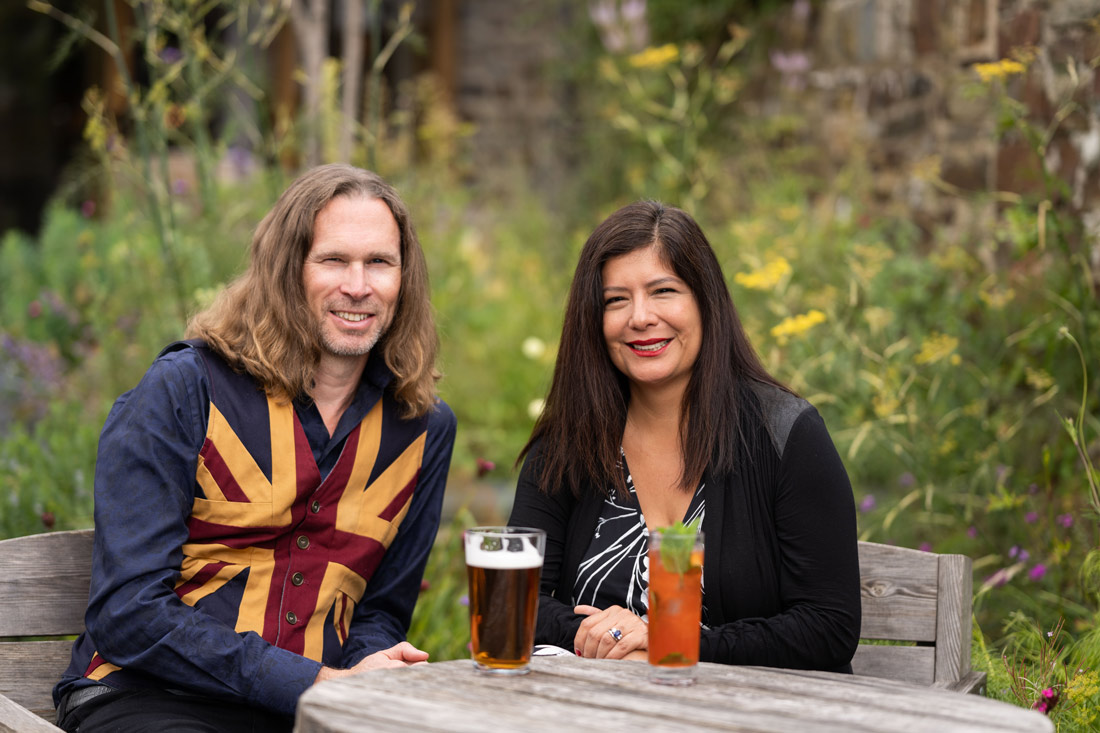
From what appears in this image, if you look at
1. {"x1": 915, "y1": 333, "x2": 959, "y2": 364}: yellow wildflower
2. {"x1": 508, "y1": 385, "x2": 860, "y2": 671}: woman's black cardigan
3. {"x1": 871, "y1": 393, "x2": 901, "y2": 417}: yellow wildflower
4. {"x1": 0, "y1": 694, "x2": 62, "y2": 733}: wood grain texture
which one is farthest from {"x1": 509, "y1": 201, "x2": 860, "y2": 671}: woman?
{"x1": 915, "y1": 333, "x2": 959, "y2": 364}: yellow wildflower

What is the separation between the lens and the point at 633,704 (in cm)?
158

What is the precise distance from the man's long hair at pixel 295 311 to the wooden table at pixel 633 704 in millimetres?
794

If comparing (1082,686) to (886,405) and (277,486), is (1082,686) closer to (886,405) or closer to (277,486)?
(886,405)

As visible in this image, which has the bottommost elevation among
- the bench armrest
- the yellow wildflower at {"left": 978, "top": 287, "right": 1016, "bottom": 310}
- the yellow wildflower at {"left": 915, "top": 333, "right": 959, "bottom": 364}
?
the bench armrest

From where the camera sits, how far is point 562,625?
216 centimetres

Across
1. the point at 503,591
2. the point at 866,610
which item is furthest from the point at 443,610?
the point at 503,591

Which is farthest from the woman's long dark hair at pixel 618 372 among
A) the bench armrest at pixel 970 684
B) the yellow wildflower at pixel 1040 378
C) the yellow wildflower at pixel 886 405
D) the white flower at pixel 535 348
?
the white flower at pixel 535 348

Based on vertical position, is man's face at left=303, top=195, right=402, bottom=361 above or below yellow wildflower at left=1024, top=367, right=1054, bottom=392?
above

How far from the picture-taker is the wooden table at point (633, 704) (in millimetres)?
1477

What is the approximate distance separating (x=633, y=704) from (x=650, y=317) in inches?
33.4

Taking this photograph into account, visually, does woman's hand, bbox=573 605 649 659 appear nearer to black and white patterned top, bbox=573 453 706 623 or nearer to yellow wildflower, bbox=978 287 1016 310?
black and white patterned top, bbox=573 453 706 623

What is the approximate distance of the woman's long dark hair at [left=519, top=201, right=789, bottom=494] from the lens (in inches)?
87.9

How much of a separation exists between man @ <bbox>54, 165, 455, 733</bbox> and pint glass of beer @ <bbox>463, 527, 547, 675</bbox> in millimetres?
436

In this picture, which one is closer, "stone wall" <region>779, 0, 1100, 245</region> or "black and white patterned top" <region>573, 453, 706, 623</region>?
"black and white patterned top" <region>573, 453, 706, 623</region>
